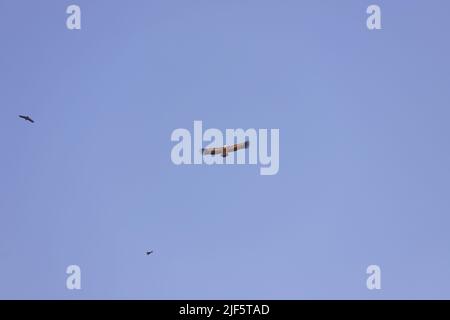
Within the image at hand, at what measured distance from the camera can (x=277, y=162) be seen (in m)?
22.8
